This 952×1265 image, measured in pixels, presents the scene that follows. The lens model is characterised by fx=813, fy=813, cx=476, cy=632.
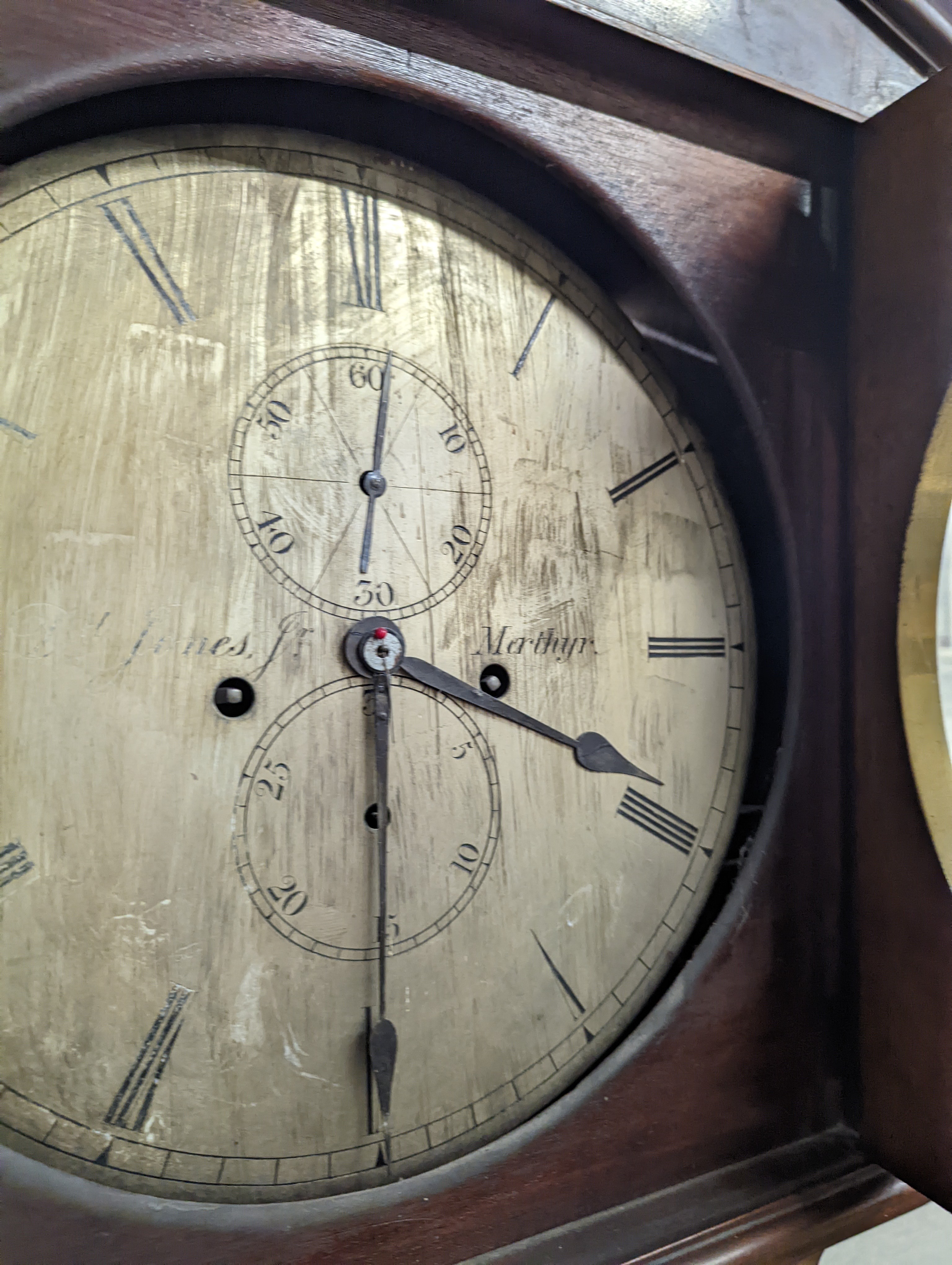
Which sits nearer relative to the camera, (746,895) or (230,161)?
(230,161)

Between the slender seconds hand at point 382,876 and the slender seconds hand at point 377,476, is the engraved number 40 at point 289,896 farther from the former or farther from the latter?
the slender seconds hand at point 377,476

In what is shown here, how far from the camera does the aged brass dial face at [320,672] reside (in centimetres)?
56

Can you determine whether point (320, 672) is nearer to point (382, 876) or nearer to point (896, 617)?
point (382, 876)

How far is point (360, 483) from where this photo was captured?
0.67 meters

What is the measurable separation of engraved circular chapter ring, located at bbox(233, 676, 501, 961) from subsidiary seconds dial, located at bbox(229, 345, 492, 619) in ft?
0.25

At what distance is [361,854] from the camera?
0.65m

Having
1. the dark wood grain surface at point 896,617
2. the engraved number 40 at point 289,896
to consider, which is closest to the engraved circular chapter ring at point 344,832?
the engraved number 40 at point 289,896

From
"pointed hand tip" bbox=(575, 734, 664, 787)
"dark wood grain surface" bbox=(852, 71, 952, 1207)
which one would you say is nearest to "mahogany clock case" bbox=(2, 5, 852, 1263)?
"dark wood grain surface" bbox=(852, 71, 952, 1207)

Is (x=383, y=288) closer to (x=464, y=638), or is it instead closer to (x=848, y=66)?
(x=464, y=638)

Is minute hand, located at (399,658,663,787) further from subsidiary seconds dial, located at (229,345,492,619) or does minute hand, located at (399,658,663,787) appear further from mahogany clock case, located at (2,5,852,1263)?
mahogany clock case, located at (2,5,852,1263)

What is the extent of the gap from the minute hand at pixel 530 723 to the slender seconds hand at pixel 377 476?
95 millimetres

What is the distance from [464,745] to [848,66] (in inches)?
30.1

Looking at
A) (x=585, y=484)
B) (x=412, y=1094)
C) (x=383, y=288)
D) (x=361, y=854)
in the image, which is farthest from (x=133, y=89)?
(x=412, y=1094)

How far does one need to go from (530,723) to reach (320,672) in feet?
0.64
